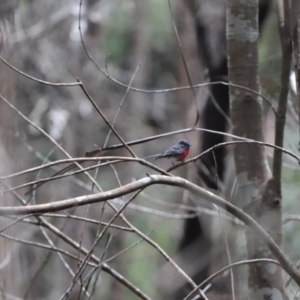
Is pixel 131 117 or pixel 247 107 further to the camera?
pixel 131 117

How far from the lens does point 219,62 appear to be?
495 cm

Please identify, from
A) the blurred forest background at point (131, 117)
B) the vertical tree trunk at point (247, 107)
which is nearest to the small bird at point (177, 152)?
the vertical tree trunk at point (247, 107)

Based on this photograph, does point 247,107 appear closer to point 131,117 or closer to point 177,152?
point 177,152

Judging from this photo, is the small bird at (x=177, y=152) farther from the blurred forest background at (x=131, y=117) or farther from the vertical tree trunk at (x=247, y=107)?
the blurred forest background at (x=131, y=117)

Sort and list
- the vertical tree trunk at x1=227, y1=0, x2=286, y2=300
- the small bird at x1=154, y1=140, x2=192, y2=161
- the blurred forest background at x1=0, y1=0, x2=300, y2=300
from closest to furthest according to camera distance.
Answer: the vertical tree trunk at x1=227, y1=0, x2=286, y2=300, the small bird at x1=154, y1=140, x2=192, y2=161, the blurred forest background at x1=0, y1=0, x2=300, y2=300

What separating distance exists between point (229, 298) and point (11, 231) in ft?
6.41

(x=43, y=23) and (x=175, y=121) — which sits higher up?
(x=43, y=23)

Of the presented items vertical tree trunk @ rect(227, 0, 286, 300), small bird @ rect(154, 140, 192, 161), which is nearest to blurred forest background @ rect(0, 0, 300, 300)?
small bird @ rect(154, 140, 192, 161)

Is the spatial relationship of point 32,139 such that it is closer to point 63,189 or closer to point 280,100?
point 63,189

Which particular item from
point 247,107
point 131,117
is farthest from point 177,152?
point 131,117

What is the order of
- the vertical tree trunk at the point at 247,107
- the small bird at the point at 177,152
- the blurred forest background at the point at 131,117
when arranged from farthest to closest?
the blurred forest background at the point at 131,117 < the small bird at the point at 177,152 < the vertical tree trunk at the point at 247,107

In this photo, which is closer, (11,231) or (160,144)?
(11,231)

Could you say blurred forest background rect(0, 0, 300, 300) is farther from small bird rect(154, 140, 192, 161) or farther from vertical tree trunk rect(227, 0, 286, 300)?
vertical tree trunk rect(227, 0, 286, 300)

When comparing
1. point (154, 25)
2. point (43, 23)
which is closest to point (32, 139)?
point (43, 23)
